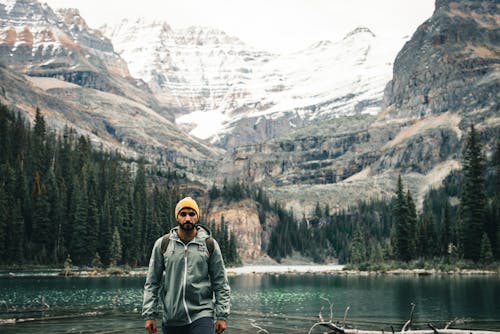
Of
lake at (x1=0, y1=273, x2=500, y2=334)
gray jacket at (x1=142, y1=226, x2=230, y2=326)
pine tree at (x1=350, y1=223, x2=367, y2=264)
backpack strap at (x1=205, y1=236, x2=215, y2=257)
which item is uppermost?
pine tree at (x1=350, y1=223, x2=367, y2=264)

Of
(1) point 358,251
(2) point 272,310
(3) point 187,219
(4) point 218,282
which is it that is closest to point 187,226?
(3) point 187,219

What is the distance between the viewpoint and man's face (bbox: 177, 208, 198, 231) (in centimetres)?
1396

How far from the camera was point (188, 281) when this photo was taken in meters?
13.9

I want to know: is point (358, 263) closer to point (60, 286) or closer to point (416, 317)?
point (60, 286)

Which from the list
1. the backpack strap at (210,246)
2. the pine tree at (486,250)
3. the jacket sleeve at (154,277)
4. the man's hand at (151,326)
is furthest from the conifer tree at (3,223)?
the backpack strap at (210,246)

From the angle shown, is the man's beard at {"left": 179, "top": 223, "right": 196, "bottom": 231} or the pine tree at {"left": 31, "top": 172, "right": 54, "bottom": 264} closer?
the man's beard at {"left": 179, "top": 223, "right": 196, "bottom": 231}

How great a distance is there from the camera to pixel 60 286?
258 ft

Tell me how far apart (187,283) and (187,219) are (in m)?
1.31

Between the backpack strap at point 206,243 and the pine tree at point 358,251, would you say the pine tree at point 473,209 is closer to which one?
the pine tree at point 358,251

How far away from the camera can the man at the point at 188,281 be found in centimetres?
1385

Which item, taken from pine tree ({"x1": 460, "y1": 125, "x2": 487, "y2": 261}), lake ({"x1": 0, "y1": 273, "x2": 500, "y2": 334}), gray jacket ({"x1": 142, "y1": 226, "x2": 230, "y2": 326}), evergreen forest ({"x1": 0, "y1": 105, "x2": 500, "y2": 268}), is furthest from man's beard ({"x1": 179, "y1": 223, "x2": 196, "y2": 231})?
pine tree ({"x1": 460, "y1": 125, "x2": 487, "y2": 261})

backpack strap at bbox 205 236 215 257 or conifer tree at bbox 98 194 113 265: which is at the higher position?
conifer tree at bbox 98 194 113 265

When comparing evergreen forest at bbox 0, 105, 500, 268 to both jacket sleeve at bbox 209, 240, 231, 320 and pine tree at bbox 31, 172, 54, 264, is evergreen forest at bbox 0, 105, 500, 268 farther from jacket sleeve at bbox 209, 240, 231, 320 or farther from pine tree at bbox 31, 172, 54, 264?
jacket sleeve at bbox 209, 240, 231, 320

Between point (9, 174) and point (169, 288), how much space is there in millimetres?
122965
